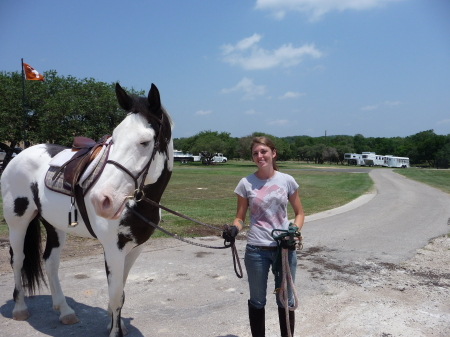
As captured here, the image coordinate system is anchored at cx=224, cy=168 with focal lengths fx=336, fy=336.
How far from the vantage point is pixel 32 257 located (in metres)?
3.90

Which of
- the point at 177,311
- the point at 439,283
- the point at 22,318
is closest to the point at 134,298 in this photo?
the point at 177,311

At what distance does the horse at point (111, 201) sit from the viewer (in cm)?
239

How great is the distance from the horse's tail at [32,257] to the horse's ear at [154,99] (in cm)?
229

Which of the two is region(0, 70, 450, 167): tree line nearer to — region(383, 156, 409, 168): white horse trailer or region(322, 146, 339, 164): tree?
region(383, 156, 409, 168): white horse trailer

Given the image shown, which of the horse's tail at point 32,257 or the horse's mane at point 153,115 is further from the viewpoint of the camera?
the horse's tail at point 32,257

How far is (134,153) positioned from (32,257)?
2.44 meters

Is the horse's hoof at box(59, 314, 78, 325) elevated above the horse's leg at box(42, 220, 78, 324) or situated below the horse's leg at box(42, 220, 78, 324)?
below

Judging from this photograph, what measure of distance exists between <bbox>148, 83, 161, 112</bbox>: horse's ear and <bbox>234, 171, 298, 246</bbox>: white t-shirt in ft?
3.11

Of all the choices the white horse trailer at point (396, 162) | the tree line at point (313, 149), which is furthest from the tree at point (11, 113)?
the white horse trailer at point (396, 162)

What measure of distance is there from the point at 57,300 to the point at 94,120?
1491 cm

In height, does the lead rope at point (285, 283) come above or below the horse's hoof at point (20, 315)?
above

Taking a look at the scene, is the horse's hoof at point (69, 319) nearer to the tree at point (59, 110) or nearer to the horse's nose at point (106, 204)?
the horse's nose at point (106, 204)

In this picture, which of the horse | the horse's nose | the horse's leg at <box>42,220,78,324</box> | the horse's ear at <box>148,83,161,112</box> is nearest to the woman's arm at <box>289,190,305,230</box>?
the horse

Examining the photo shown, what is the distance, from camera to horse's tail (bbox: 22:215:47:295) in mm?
3836
